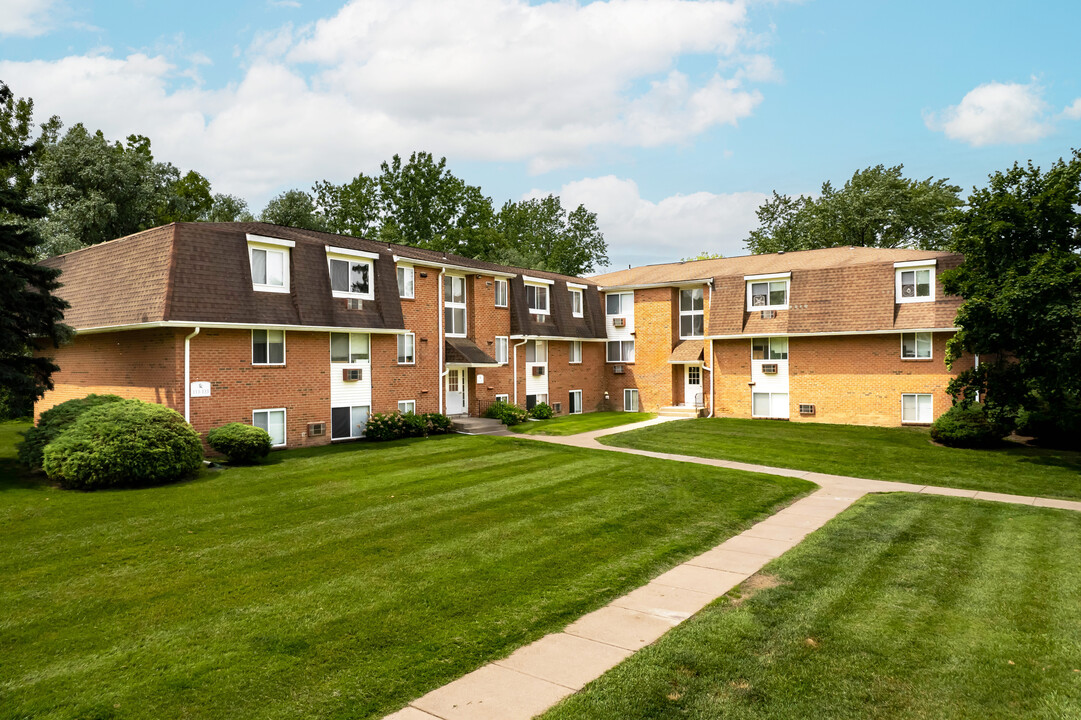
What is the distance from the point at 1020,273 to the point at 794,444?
8.33m

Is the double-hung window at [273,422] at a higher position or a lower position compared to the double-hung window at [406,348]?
lower

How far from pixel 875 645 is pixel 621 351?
28.0 m

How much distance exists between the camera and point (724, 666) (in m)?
6.04

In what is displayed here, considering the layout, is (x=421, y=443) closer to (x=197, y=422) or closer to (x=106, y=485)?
(x=197, y=422)

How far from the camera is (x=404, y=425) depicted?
2298 cm

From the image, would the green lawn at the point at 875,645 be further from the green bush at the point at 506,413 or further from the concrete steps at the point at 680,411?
the concrete steps at the point at 680,411

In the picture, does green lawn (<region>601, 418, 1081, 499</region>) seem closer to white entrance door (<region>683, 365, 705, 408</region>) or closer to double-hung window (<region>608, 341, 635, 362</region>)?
white entrance door (<region>683, 365, 705, 408</region>)

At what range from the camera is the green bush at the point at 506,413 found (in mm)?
26750

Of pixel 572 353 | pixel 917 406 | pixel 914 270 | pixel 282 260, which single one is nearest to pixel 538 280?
pixel 572 353

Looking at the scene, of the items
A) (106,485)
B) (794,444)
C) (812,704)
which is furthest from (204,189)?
(812,704)

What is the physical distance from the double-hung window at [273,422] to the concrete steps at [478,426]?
6682mm

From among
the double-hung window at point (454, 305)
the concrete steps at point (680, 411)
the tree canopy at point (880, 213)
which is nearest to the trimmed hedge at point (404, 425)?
the double-hung window at point (454, 305)

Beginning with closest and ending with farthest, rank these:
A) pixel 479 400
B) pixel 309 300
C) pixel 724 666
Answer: pixel 724 666
pixel 309 300
pixel 479 400

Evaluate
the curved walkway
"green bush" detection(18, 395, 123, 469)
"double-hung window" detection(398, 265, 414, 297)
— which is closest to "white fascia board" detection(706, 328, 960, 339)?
"double-hung window" detection(398, 265, 414, 297)
